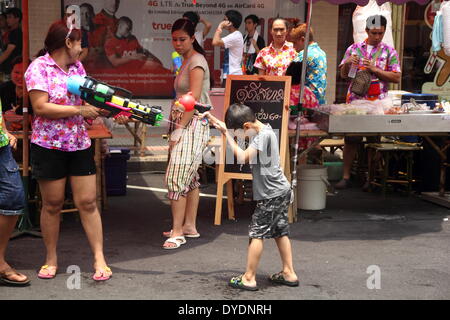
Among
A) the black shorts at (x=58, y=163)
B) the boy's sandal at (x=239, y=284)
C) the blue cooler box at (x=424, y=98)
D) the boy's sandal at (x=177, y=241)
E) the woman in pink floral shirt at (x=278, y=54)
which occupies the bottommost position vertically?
the boy's sandal at (x=239, y=284)

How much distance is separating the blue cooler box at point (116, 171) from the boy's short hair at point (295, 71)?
2.10 meters

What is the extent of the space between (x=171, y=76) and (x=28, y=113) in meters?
6.22

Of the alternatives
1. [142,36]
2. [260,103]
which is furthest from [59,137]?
[142,36]

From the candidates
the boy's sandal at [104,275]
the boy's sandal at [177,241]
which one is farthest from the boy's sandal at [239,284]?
the boy's sandal at [177,241]

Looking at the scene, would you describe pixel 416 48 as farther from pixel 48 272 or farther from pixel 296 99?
pixel 48 272

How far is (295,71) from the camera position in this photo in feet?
24.6

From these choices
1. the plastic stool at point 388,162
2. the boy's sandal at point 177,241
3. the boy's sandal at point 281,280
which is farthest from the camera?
the plastic stool at point 388,162

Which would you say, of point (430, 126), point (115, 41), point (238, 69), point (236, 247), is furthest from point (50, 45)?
point (115, 41)

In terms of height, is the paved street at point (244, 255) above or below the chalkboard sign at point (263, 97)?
below

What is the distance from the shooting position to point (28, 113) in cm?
654

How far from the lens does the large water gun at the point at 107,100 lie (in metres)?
4.96

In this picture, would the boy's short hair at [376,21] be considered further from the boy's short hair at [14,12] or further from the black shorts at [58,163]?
the boy's short hair at [14,12]

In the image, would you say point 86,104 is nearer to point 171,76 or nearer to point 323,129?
point 323,129

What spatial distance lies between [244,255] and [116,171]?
2762mm
